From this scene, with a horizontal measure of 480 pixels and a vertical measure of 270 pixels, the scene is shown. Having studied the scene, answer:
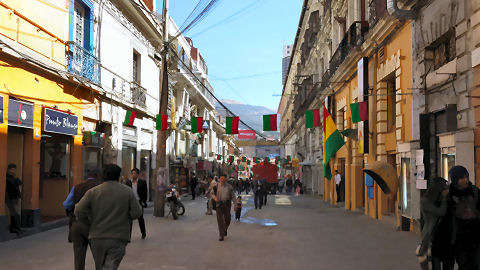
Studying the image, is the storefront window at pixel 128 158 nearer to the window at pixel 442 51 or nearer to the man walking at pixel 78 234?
the window at pixel 442 51

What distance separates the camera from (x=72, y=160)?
50.1 feet

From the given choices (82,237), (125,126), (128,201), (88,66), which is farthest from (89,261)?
(125,126)

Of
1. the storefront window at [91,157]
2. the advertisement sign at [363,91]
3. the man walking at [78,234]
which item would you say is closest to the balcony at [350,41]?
the advertisement sign at [363,91]

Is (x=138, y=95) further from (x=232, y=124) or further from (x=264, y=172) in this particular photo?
(x=264, y=172)

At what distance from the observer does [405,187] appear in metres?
12.8

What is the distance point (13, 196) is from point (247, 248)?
5.74m

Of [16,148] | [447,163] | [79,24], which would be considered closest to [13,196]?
[16,148]

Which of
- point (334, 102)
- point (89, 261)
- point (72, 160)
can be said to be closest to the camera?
point (89, 261)

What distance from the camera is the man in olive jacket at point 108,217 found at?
537 cm

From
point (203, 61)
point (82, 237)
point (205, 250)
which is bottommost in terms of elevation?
point (205, 250)

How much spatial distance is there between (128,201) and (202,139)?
39.8 meters

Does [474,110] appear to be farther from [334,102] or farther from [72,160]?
[334,102]

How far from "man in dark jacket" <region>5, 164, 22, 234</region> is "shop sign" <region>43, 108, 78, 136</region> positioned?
69.6 inches

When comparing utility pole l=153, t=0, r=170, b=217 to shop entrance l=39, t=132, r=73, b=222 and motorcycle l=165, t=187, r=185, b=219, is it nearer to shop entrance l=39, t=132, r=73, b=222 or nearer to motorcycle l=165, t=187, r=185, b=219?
motorcycle l=165, t=187, r=185, b=219
